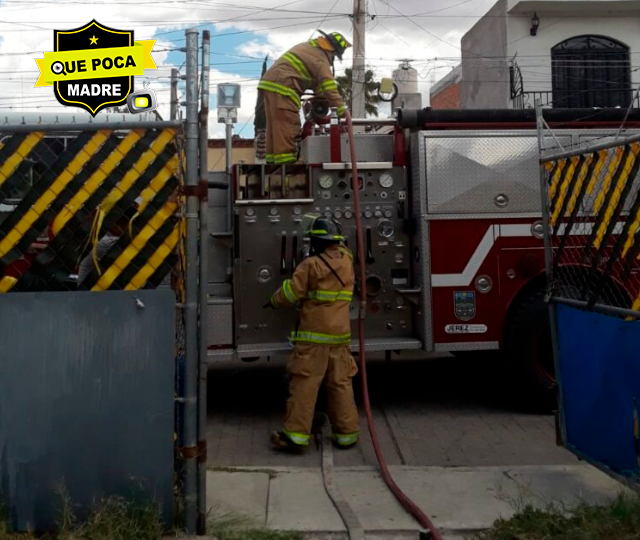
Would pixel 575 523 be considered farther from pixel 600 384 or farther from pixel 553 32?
pixel 553 32

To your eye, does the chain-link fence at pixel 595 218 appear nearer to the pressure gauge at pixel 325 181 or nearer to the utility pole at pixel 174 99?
the pressure gauge at pixel 325 181

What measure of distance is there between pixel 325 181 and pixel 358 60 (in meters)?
11.5

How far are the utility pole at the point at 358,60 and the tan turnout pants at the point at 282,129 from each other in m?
9.65

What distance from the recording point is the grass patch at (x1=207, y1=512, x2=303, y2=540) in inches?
160

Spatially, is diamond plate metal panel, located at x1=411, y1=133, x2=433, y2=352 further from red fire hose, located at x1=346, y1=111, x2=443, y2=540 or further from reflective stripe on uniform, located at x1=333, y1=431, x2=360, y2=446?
reflective stripe on uniform, located at x1=333, y1=431, x2=360, y2=446

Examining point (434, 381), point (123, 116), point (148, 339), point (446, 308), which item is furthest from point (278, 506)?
point (123, 116)

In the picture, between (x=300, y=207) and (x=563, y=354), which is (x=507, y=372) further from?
(x=300, y=207)

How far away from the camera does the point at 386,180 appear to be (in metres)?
6.69

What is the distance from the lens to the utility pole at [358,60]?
1695 centimetres

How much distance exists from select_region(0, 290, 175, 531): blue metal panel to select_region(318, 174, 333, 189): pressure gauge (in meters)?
2.87

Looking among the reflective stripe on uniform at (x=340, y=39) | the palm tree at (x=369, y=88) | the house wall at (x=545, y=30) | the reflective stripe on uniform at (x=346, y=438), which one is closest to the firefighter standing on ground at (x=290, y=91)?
the reflective stripe on uniform at (x=340, y=39)

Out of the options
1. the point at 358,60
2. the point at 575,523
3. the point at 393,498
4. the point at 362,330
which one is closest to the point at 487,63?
the point at 358,60

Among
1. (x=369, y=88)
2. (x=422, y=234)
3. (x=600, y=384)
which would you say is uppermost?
(x=369, y=88)

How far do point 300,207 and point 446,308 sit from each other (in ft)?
5.04
